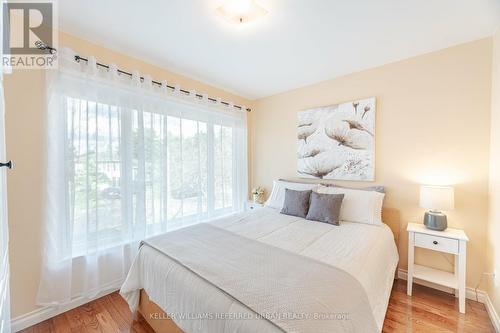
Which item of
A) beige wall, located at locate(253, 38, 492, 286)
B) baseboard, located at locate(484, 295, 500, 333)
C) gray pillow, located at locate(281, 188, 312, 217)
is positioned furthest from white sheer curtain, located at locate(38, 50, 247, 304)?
baseboard, located at locate(484, 295, 500, 333)

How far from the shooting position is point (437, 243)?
6.39ft

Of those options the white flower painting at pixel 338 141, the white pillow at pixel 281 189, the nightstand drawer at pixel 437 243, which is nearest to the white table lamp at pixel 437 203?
the nightstand drawer at pixel 437 243

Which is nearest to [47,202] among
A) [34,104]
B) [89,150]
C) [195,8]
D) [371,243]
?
[89,150]

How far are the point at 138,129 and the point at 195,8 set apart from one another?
135 centimetres

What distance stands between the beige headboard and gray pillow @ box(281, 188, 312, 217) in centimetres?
91

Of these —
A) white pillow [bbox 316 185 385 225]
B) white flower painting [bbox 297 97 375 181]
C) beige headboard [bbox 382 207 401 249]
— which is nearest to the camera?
white pillow [bbox 316 185 385 225]

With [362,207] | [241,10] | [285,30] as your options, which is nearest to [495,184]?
[362,207]

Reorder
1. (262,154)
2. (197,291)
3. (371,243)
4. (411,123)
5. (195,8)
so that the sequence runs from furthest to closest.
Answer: (262,154)
(411,123)
(371,243)
(195,8)
(197,291)

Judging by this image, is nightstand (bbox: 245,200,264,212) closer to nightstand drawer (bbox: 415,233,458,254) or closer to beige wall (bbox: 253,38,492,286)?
beige wall (bbox: 253,38,492,286)

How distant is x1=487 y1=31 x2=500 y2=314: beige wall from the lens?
5.61ft

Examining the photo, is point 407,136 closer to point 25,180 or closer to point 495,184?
point 495,184

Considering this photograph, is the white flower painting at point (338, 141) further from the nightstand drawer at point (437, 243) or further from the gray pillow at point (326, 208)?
the nightstand drawer at point (437, 243)

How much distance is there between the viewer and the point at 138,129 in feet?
7.60

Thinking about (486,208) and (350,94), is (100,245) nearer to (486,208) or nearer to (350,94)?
(350,94)
